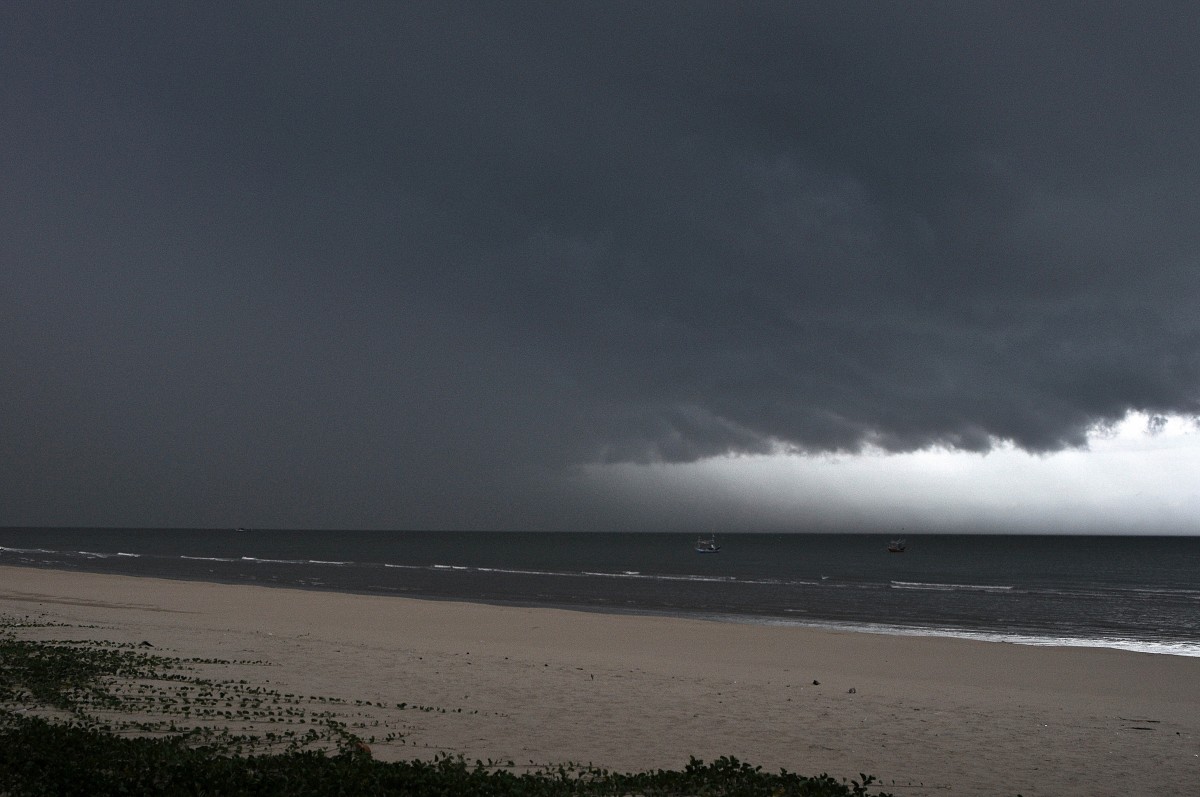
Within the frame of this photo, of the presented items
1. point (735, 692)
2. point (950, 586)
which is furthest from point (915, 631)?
point (950, 586)

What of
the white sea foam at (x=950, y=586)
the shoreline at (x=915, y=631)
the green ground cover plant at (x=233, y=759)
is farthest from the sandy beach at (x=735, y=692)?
the white sea foam at (x=950, y=586)

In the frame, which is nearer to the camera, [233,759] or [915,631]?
[233,759]

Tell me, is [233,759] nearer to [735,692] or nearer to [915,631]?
[735,692]

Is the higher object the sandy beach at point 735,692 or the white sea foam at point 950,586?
the sandy beach at point 735,692

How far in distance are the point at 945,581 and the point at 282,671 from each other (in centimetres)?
7363

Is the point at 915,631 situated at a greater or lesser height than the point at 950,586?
greater

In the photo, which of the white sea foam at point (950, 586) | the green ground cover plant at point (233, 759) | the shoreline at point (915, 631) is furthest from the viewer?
the white sea foam at point (950, 586)

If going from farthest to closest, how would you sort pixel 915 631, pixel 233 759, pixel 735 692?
pixel 915 631
pixel 735 692
pixel 233 759

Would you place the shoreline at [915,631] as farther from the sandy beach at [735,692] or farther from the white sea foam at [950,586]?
the white sea foam at [950,586]

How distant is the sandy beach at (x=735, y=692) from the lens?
464 inches

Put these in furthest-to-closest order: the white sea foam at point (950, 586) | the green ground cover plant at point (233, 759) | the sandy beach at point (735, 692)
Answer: the white sea foam at point (950, 586)
the sandy beach at point (735, 692)
the green ground cover plant at point (233, 759)

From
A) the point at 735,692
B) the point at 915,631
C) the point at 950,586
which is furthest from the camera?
the point at 950,586

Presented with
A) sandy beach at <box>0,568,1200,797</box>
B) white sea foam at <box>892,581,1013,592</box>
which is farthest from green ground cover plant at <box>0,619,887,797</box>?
white sea foam at <box>892,581,1013,592</box>

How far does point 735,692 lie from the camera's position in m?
17.5
